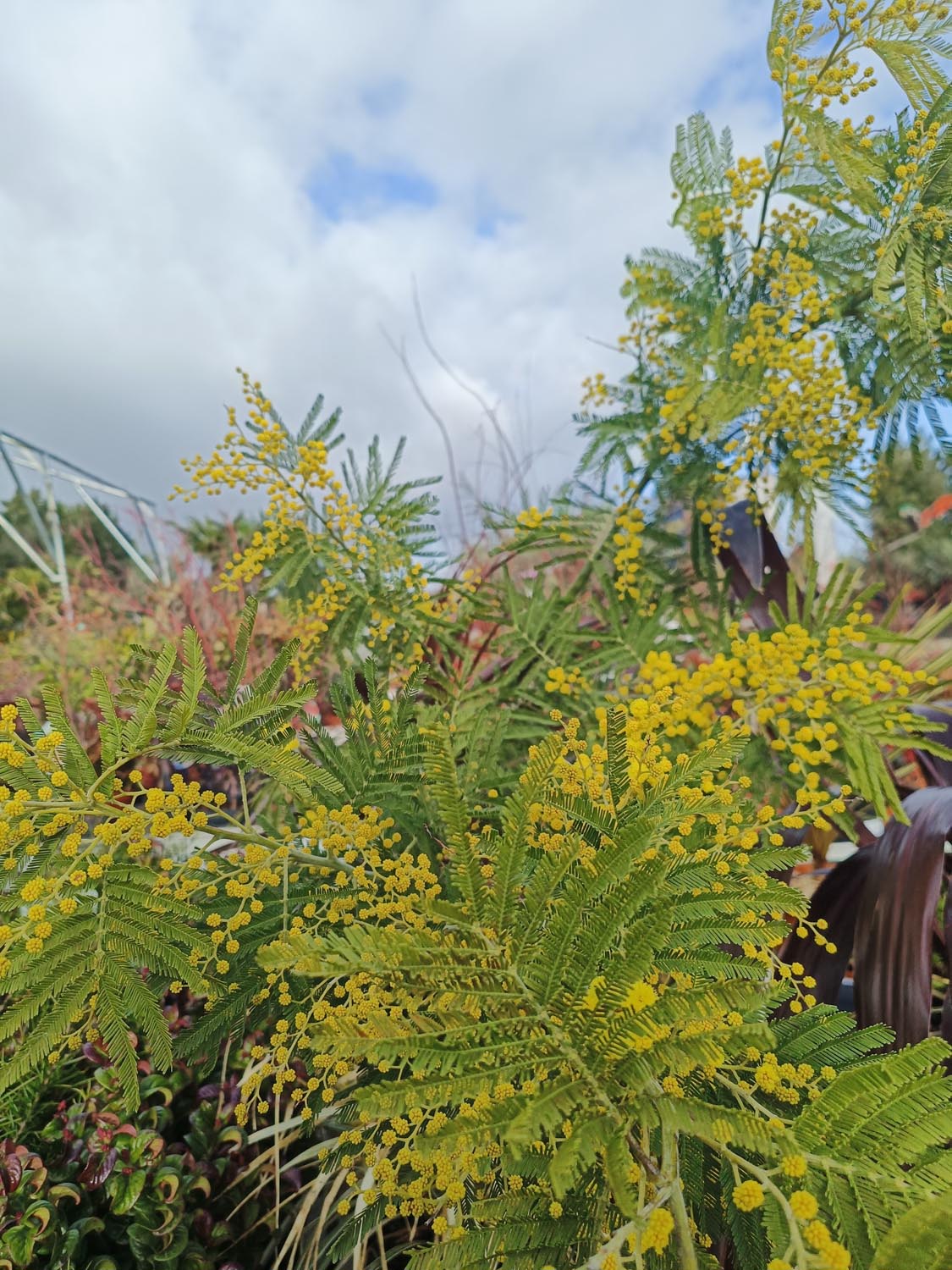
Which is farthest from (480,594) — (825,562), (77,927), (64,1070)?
(825,562)

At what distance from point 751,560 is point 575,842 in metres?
0.91

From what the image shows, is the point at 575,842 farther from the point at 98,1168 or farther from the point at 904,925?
the point at 98,1168

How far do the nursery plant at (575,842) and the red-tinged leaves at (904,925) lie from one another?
6cm

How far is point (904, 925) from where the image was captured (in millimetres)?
794

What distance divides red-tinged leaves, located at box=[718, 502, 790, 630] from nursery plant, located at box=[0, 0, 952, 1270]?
0.09 feet

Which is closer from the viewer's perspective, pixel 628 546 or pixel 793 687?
pixel 793 687

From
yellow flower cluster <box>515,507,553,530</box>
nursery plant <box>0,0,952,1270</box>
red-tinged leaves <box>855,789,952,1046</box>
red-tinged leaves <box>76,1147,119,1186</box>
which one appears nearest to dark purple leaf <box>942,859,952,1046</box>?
red-tinged leaves <box>855,789,952,1046</box>

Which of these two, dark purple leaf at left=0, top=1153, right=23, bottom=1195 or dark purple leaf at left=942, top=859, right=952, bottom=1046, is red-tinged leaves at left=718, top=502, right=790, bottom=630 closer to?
dark purple leaf at left=942, top=859, right=952, bottom=1046

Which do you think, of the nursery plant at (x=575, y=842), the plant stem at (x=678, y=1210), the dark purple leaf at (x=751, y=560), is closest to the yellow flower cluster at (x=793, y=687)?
the nursery plant at (x=575, y=842)

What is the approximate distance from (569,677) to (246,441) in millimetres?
574

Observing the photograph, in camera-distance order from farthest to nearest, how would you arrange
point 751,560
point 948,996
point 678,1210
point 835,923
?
point 751,560 → point 835,923 → point 948,996 → point 678,1210

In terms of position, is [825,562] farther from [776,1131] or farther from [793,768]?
[776,1131]

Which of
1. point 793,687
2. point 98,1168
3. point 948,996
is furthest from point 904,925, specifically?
point 98,1168

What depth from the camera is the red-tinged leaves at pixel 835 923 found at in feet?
2.89
